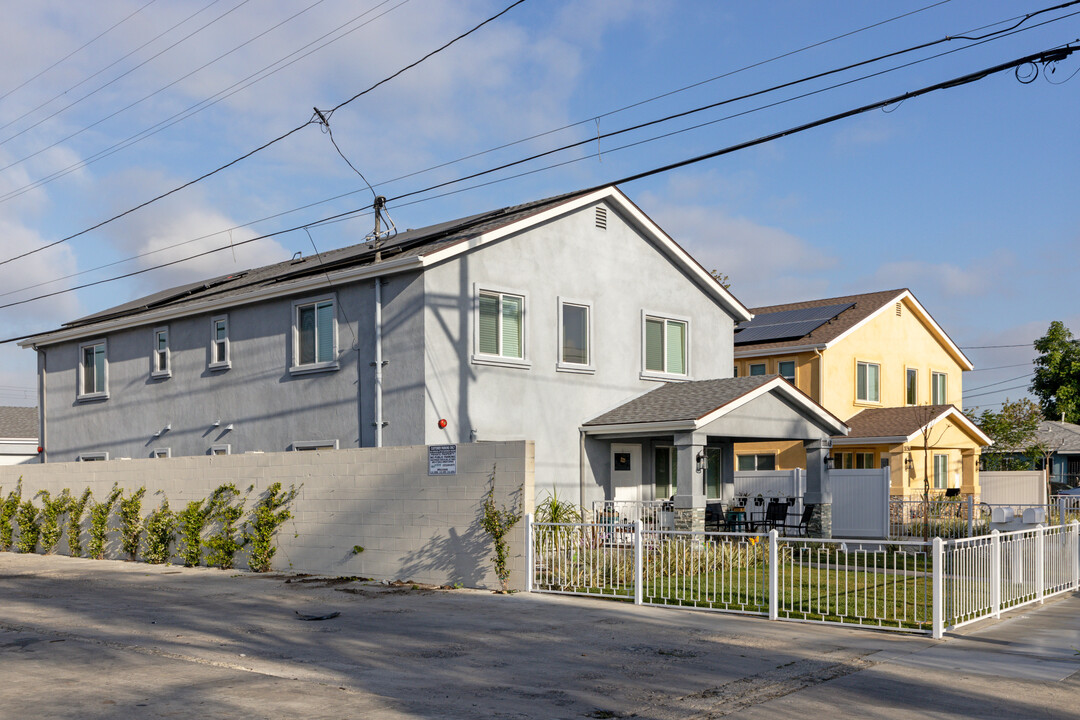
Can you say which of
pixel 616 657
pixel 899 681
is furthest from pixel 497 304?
pixel 899 681

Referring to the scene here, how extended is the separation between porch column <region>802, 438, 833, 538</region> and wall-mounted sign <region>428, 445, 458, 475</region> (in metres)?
10.8

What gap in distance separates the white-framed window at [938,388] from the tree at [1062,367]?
27253mm

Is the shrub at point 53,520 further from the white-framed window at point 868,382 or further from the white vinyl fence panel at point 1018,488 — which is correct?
the white vinyl fence panel at point 1018,488

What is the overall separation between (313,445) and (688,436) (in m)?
8.24

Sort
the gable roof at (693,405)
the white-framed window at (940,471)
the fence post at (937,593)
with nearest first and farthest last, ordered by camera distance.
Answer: the fence post at (937,593), the gable roof at (693,405), the white-framed window at (940,471)

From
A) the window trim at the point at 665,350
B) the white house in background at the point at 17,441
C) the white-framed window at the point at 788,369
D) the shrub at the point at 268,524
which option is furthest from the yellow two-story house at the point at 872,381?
the white house in background at the point at 17,441

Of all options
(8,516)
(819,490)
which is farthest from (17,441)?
(819,490)

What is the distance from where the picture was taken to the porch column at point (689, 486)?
2130cm

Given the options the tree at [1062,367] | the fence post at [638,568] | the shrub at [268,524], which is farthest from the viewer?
the tree at [1062,367]

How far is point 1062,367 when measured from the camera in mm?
66812

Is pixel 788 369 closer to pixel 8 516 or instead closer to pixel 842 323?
pixel 842 323

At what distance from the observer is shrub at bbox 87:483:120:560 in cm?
2348

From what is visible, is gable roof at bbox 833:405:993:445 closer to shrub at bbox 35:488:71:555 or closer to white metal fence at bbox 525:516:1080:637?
white metal fence at bbox 525:516:1080:637

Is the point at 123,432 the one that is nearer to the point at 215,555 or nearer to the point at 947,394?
Result: the point at 215,555
